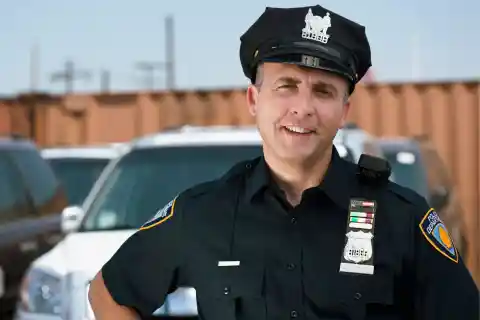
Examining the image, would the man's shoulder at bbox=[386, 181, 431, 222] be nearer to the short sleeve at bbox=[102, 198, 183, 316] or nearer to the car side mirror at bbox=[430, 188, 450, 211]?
the short sleeve at bbox=[102, 198, 183, 316]

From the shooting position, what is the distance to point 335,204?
81.9 inches

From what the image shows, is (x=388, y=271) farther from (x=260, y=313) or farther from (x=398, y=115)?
(x=398, y=115)

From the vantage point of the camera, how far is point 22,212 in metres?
6.57

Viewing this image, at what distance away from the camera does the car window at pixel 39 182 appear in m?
6.83

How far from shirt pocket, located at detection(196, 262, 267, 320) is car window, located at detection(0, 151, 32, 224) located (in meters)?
4.55

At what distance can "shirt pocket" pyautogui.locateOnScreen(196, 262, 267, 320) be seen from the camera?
2.03m

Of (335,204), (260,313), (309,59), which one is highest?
(309,59)

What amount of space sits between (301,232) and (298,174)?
0.14 metres

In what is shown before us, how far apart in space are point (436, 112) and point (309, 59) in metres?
12.0

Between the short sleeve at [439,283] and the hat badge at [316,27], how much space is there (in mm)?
490

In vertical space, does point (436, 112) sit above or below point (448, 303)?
above

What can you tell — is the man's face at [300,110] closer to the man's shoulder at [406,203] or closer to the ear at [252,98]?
the ear at [252,98]

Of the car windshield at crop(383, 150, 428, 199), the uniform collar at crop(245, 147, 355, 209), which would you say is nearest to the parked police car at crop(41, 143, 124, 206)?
the car windshield at crop(383, 150, 428, 199)

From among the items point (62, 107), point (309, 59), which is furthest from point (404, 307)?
point (62, 107)
